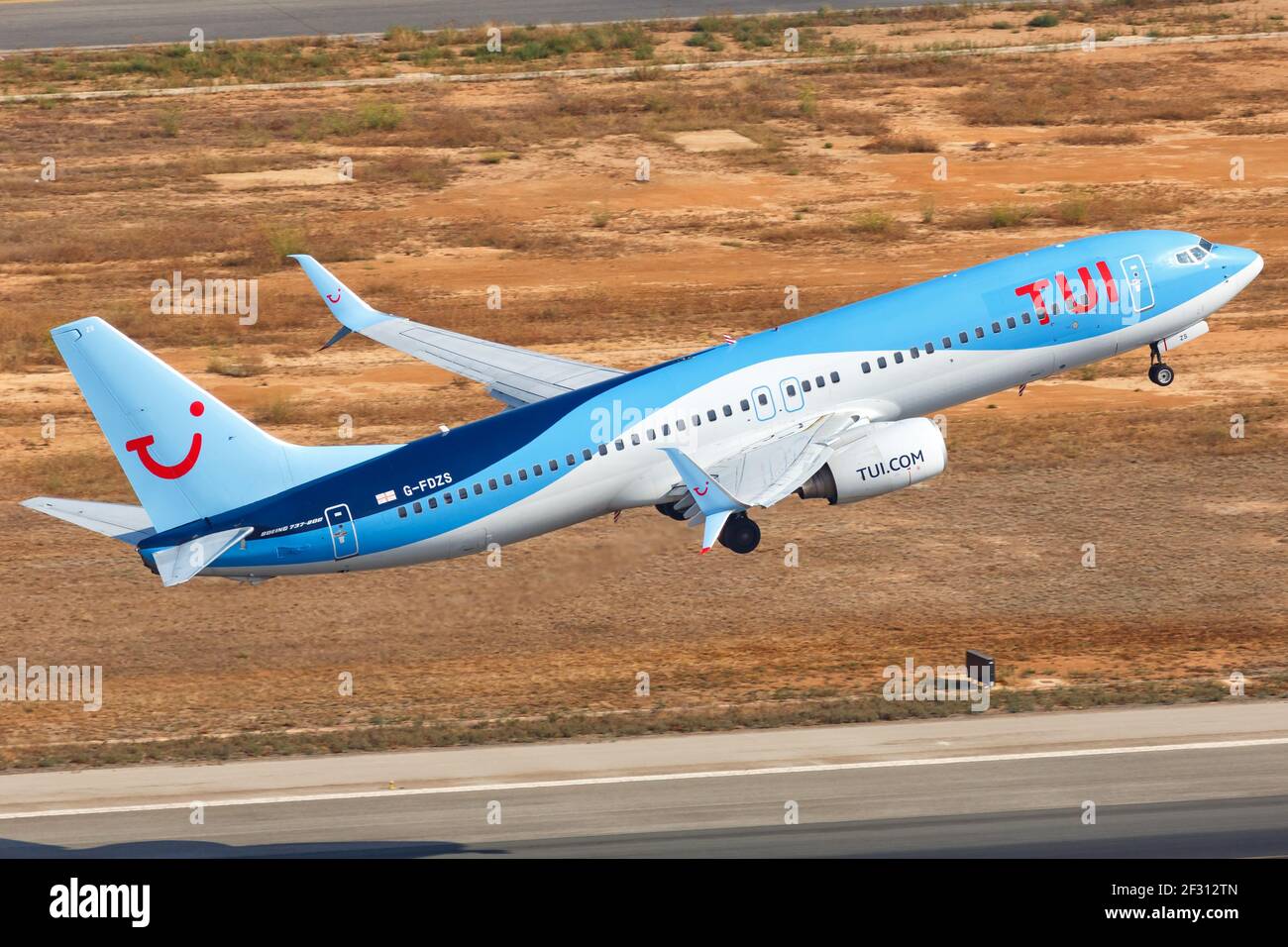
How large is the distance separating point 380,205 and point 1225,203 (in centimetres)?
3920

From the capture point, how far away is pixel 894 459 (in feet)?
150

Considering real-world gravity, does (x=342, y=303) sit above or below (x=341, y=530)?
above

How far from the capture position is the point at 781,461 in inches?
1809

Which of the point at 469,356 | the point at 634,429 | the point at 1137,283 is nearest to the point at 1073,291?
the point at 1137,283

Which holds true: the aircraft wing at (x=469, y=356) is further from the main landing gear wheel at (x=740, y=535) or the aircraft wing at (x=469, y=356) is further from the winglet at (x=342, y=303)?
the main landing gear wheel at (x=740, y=535)

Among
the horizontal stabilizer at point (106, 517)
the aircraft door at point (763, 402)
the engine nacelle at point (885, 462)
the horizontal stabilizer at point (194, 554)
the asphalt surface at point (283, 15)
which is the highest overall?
the asphalt surface at point (283, 15)

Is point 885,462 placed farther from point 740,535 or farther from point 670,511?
point 670,511

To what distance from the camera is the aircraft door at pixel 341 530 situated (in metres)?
43.8

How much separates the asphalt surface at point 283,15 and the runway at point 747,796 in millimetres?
84017

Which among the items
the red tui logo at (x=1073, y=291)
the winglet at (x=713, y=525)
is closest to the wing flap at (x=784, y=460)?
the winglet at (x=713, y=525)

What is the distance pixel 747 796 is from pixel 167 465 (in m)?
14.8

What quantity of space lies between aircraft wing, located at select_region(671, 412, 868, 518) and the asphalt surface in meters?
78.3

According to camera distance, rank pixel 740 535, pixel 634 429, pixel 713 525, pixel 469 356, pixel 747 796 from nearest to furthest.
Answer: pixel 747 796
pixel 713 525
pixel 634 429
pixel 740 535
pixel 469 356

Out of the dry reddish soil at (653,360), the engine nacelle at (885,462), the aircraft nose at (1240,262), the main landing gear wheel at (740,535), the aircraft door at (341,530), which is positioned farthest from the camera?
the aircraft nose at (1240,262)
